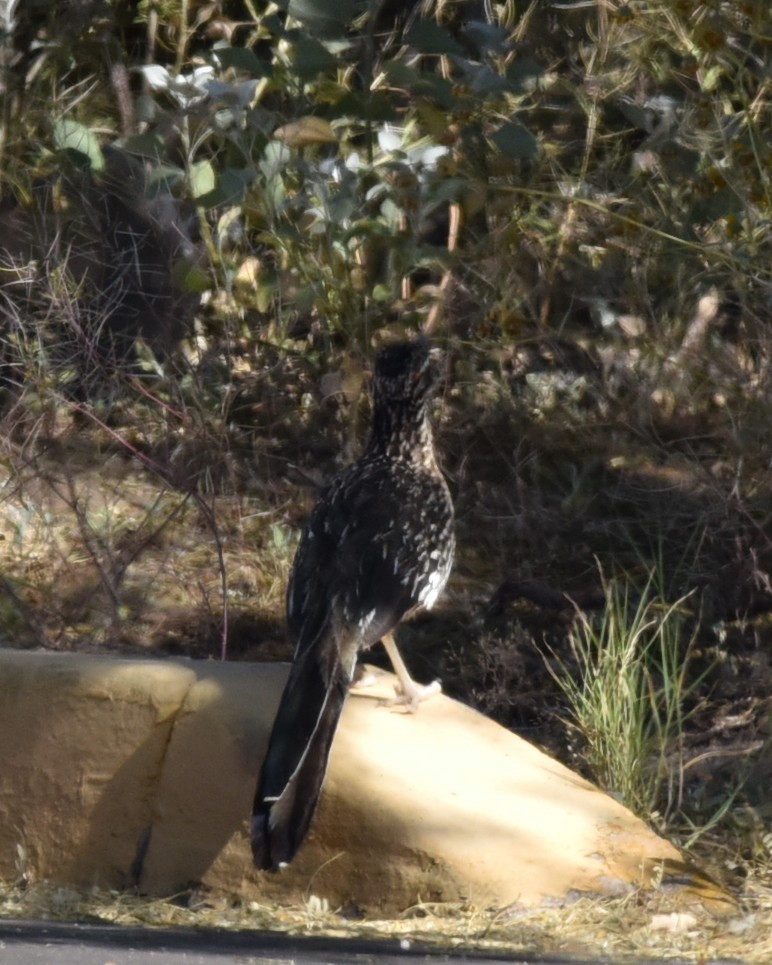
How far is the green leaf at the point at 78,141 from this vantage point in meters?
7.46

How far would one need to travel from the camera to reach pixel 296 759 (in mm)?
4633

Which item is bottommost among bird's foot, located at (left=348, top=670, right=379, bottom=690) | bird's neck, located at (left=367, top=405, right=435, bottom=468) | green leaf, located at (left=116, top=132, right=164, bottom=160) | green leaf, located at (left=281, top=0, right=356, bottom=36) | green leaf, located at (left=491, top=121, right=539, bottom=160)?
bird's foot, located at (left=348, top=670, right=379, bottom=690)

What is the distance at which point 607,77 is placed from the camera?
7465 mm

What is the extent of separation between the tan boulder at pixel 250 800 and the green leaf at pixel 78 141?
3024 mm

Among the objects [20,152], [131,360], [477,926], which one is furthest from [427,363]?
[20,152]

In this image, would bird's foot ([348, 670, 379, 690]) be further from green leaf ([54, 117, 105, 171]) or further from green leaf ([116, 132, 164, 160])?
green leaf ([54, 117, 105, 171])

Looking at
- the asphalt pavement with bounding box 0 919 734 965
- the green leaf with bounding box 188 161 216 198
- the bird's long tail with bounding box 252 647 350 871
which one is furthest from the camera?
the green leaf with bounding box 188 161 216 198

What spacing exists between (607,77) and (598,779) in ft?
11.2

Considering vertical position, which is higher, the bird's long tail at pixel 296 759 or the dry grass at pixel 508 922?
the bird's long tail at pixel 296 759

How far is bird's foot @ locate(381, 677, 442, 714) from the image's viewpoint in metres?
5.41

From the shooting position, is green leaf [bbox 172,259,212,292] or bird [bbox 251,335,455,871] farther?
green leaf [bbox 172,259,212,292]

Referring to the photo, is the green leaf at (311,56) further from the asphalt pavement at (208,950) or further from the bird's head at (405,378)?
the asphalt pavement at (208,950)

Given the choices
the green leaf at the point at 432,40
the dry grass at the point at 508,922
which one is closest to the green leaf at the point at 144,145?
the green leaf at the point at 432,40

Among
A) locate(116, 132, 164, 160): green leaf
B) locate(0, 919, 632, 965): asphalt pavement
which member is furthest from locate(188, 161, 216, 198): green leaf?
locate(0, 919, 632, 965): asphalt pavement
